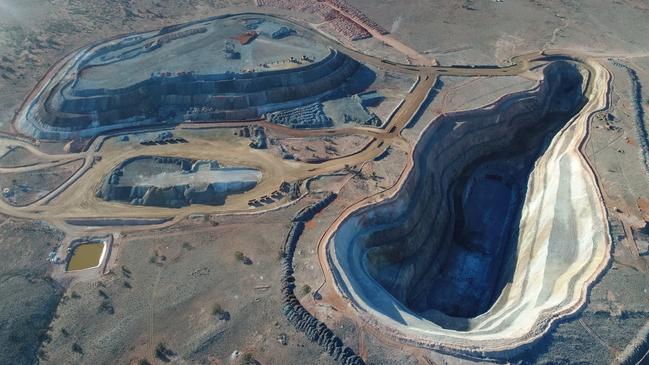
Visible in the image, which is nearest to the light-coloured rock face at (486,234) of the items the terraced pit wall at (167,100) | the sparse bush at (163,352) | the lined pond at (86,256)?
the sparse bush at (163,352)

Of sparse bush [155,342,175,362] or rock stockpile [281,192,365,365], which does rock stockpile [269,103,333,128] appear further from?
sparse bush [155,342,175,362]

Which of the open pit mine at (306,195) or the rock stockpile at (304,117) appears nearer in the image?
the open pit mine at (306,195)

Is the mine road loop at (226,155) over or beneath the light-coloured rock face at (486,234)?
over

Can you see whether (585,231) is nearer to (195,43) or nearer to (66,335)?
(66,335)

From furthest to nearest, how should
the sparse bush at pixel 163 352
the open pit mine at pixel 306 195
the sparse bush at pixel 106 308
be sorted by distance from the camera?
the sparse bush at pixel 106 308 < the open pit mine at pixel 306 195 < the sparse bush at pixel 163 352

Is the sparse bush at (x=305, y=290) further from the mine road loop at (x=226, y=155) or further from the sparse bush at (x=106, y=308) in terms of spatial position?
the sparse bush at (x=106, y=308)

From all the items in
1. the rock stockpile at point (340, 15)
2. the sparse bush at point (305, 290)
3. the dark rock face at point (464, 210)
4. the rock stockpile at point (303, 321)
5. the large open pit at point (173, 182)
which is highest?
the rock stockpile at point (340, 15)

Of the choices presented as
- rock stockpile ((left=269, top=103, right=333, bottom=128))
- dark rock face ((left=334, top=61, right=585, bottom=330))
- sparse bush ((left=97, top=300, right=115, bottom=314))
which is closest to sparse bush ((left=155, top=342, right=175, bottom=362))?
sparse bush ((left=97, top=300, right=115, bottom=314))
